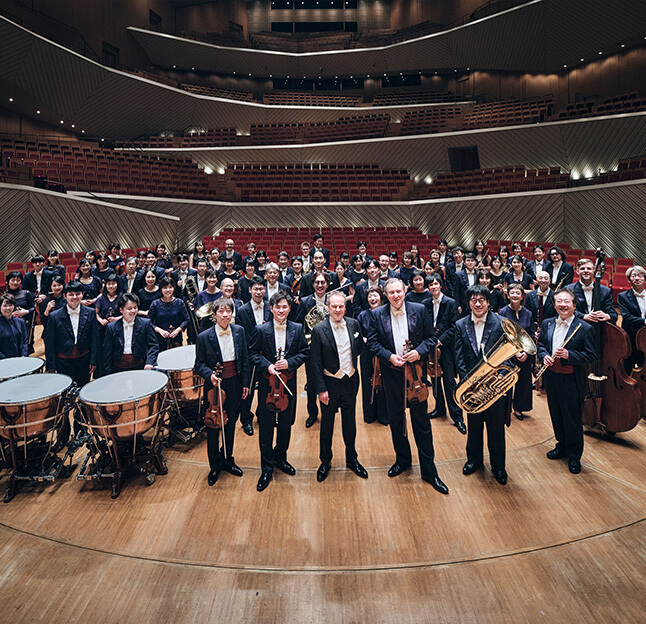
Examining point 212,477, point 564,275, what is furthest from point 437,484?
point 564,275

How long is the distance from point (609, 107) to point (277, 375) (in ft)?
50.1

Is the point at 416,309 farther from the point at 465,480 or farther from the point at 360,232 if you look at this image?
the point at 360,232

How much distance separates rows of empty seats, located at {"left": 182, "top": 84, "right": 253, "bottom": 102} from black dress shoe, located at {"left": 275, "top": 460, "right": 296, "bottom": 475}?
58.7 ft

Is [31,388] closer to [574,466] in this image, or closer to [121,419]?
[121,419]

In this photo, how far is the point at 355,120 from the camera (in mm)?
16859

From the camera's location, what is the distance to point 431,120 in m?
15.8

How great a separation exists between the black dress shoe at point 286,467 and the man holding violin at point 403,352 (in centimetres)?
67

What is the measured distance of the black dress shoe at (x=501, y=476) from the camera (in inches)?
108

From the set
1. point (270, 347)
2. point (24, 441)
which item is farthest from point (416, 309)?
point (24, 441)

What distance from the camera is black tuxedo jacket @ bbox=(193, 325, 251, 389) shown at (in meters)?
2.75

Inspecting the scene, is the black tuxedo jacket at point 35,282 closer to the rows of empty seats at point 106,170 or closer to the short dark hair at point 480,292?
the short dark hair at point 480,292

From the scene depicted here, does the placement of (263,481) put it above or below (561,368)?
below

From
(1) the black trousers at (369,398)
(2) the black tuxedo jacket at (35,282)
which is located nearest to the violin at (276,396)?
(1) the black trousers at (369,398)

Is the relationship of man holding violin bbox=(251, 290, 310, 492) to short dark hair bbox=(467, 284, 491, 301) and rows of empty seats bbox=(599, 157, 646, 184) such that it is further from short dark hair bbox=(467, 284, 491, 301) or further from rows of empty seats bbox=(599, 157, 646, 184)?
rows of empty seats bbox=(599, 157, 646, 184)
